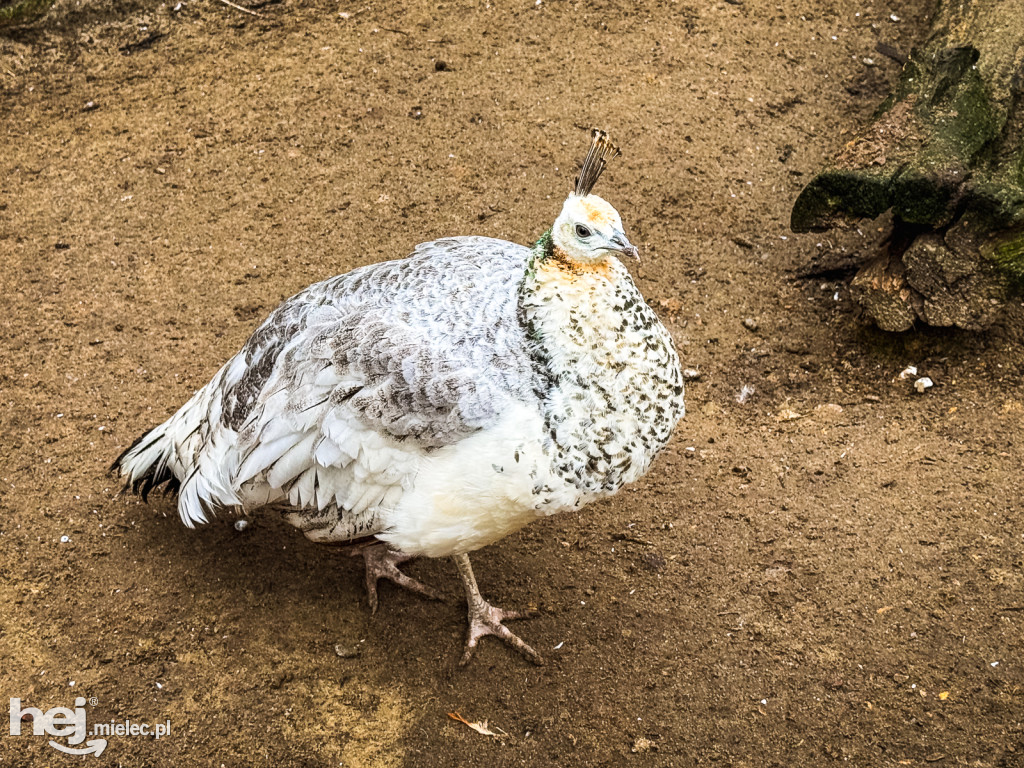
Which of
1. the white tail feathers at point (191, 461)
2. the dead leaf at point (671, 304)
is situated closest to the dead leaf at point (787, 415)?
the dead leaf at point (671, 304)

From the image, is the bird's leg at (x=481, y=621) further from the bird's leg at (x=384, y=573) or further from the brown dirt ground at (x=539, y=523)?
the bird's leg at (x=384, y=573)

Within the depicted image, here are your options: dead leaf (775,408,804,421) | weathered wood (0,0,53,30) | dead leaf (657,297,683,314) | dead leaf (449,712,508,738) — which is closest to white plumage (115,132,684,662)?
dead leaf (449,712,508,738)

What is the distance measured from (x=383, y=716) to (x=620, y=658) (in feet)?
3.18

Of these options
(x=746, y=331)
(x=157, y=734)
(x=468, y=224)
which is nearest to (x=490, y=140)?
(x=468, y=224)

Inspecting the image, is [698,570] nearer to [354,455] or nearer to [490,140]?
[354,455]

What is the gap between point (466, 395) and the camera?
3051 millimetres

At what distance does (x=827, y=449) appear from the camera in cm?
427

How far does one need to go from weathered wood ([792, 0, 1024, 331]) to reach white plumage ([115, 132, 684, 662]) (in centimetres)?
160

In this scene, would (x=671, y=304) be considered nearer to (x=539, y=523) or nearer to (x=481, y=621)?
(x=539, y=523)

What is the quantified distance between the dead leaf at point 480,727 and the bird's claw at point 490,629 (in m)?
0.22

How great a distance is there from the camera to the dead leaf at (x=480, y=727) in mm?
3520

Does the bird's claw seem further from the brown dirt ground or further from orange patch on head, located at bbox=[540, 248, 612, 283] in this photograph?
orange patch on head, located at bbox=[540, 248, 612, 283]

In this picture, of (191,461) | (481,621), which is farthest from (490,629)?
(191,461)

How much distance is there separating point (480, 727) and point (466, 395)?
138 cm
